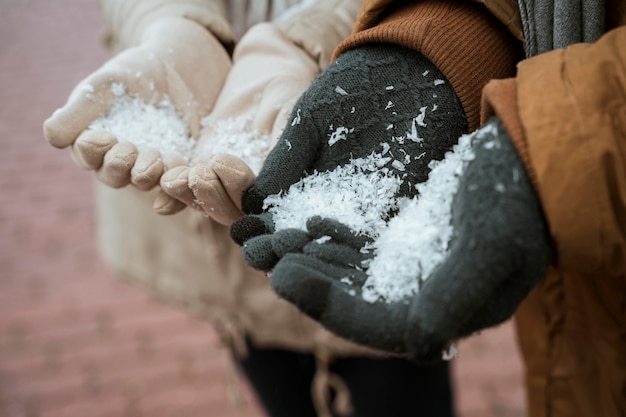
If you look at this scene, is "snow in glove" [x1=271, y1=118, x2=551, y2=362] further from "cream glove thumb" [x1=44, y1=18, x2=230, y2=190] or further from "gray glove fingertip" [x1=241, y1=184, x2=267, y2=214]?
"cream glove thumb" [x1=44, y1=18, x2=230, y2=190]

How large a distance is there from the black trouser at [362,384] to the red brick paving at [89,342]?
0.61ft

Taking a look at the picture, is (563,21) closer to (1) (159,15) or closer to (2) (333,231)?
(2) (333,231)

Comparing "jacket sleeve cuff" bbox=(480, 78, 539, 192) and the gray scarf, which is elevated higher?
the gray scarf

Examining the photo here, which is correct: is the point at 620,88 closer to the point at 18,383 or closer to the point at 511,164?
the point at 511,164

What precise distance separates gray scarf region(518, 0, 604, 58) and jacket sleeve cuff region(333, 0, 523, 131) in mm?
85

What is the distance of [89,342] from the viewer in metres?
2.48

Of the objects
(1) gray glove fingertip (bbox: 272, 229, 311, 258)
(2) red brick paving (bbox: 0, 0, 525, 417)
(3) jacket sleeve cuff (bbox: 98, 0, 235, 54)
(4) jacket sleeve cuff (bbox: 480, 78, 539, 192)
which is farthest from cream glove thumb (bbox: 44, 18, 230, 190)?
(2) red brick paving (bbox: 0, 0, 525, 417)

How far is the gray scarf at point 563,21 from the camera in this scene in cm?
70

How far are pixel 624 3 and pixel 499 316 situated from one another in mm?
409

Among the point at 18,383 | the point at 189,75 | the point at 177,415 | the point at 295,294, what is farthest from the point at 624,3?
the point at 18,383

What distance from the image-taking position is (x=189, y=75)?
1044 millimetres

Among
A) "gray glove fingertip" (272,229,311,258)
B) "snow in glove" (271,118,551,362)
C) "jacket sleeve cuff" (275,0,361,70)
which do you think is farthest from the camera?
"jacket sleeve cuff" (275,0,361,70)

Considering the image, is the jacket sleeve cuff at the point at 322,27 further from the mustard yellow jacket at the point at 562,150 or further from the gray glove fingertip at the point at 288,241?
the gray glove fingertip at the point at 288,241

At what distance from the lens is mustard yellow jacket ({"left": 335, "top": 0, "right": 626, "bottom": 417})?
587 millimetres
